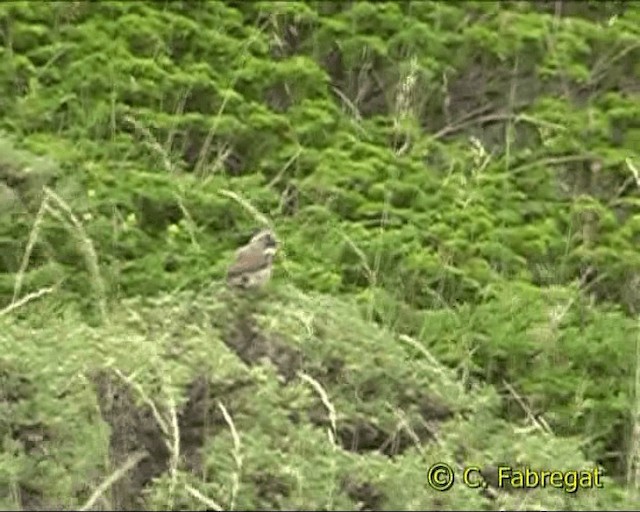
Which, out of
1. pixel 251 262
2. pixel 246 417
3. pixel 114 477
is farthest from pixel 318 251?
pixel 114 477

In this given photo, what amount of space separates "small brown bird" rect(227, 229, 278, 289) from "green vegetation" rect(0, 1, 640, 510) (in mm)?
59

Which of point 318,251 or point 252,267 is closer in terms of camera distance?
point 252,267

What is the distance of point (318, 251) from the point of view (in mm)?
5164

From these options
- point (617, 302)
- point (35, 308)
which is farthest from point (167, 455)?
point (617, 302)

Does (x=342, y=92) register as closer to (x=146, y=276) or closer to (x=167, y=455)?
(x=146, y=276)

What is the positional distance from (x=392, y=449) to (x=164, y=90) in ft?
7.60

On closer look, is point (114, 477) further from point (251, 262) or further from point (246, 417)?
point (251, 262)

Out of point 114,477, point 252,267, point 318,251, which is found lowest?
point 318,251

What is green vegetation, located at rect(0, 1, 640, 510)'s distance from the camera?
378 centimetres

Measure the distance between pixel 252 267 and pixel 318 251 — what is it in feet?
2.79

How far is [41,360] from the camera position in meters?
4.04

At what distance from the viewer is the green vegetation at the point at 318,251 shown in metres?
3.78

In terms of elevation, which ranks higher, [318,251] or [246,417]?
[246,417]

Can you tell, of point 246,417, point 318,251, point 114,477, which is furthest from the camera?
point 318,251
